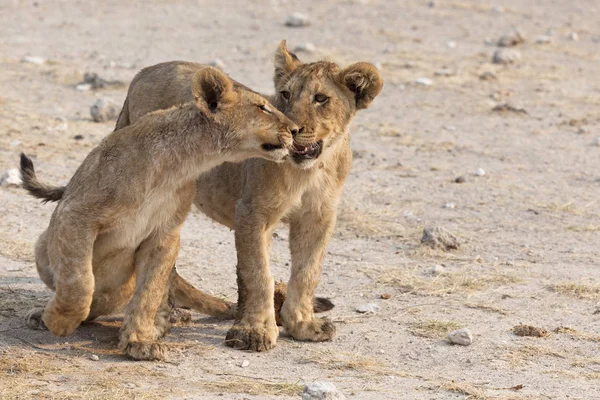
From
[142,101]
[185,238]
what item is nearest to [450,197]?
[185,238]

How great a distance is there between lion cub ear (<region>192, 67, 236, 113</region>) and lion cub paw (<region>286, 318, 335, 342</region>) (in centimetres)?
154

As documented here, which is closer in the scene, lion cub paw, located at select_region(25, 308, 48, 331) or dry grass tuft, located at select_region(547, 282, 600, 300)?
lion cub paw, located at select_region(25, 308, 48, 331)

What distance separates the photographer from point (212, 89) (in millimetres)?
5914

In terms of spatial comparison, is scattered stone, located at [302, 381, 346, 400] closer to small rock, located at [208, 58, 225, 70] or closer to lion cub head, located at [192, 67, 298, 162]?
lion cub head, located at [192, 67, 298, 162]

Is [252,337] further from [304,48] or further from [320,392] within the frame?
[304,48]

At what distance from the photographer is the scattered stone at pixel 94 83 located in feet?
45.1

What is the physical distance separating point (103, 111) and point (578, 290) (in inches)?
238

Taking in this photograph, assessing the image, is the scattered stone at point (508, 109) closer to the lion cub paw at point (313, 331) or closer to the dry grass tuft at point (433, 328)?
the dry grass tuft at point (433, 328)

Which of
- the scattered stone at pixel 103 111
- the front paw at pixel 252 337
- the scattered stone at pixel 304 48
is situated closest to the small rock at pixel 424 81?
the scattered stone at pixel 304 48

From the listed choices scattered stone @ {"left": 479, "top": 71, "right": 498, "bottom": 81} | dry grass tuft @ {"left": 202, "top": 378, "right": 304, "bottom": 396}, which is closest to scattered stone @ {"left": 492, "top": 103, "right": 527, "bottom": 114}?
scattered stone @ {"left": 479, "top": 71, "right": 498, "bottom": 81}

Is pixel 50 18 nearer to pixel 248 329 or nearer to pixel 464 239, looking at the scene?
pixel 464 239

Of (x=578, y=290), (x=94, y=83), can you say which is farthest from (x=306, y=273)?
(x=94, y=83)

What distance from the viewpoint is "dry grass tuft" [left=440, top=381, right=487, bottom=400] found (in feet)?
18.8

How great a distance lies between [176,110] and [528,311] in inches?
109
